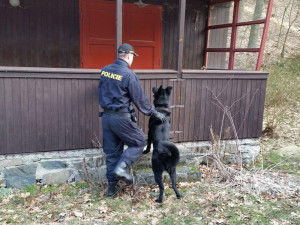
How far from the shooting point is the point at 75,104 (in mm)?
4602

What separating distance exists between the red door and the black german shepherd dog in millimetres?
3312

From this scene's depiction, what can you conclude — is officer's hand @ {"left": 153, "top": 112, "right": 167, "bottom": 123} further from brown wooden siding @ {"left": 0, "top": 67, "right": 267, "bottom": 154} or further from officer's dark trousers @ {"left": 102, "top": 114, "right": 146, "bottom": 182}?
brown wooden siding @ {"left": 0, "top": 67, "right": 267, "bottom": 154}

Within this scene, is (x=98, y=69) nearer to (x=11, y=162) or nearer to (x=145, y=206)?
(x=11, y=162)

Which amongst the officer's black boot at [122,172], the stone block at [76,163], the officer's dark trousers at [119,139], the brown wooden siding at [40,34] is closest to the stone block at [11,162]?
the stone block at [76,163]

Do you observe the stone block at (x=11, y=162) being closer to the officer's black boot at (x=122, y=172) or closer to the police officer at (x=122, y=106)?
the police officer at (x=122, y=106)

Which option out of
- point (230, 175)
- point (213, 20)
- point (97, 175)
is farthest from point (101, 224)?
point (213, 20)

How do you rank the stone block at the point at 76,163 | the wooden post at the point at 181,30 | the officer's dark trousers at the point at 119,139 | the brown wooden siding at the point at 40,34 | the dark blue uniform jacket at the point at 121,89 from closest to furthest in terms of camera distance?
the dark blue uniform jacket at the point at 121,89 → the officer's dark trousers at the point at 119,139 → the stone block at the point at 76,163 → the wooden post at the point at 181,30 → the brown wooden siding at the point at 40,34

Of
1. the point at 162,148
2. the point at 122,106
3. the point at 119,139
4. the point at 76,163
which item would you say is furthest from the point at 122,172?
the point at 76,163

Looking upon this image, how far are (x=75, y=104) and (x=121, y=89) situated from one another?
1.15 meters

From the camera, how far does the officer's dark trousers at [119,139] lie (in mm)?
3894

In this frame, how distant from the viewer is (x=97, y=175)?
4.81m

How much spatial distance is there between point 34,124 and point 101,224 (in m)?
1.90

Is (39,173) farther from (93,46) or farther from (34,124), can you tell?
(93,46)

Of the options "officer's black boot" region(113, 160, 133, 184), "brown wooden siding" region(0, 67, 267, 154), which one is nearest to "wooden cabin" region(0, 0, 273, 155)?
"brown wooden siding" region(0, 67, 267, 154)
